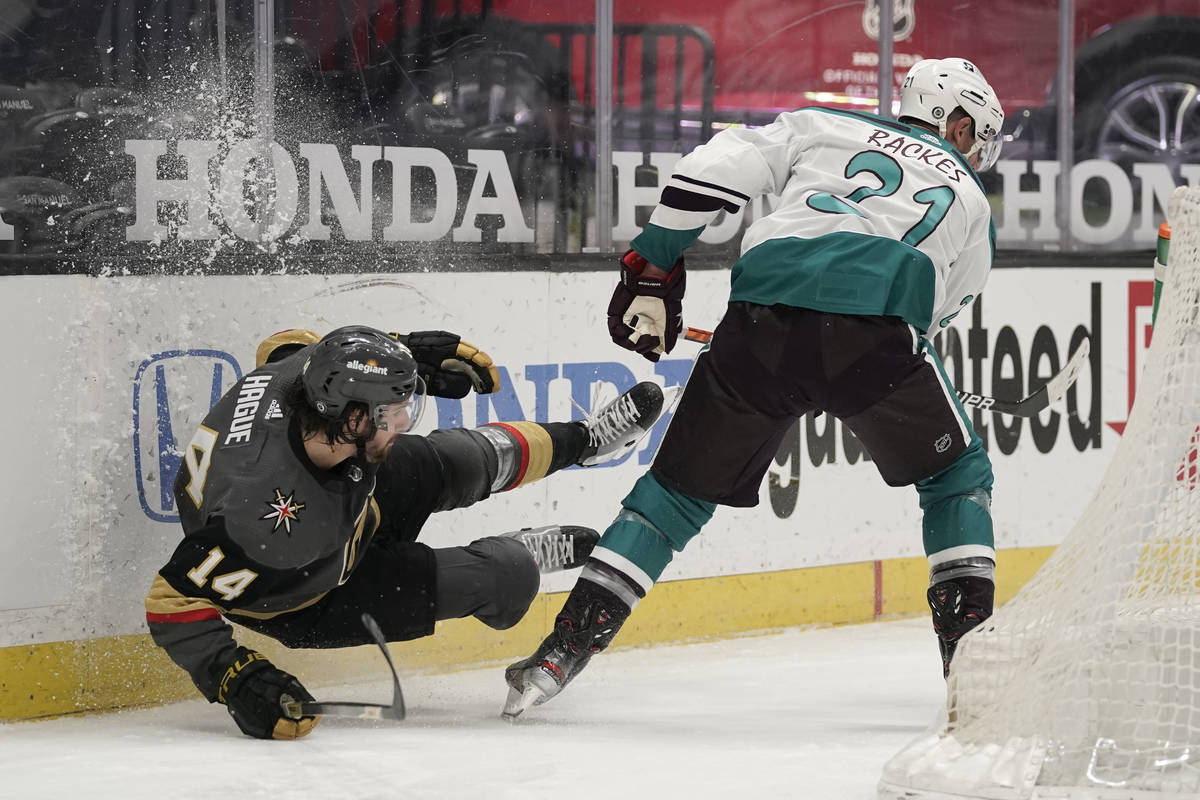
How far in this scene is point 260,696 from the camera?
8.36 feet

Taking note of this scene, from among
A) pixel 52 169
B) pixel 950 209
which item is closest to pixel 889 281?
pixel 950 209

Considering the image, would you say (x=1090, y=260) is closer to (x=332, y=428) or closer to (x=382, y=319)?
(x=382, y=319)

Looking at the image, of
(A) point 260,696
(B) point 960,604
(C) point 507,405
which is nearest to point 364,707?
(A) point 260,696

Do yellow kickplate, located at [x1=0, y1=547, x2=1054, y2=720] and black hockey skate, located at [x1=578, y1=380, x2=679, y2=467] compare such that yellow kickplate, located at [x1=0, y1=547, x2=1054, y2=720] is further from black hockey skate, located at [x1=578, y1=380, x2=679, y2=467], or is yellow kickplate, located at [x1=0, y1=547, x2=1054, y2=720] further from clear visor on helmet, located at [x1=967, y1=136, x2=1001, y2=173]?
clear visor on helmet, located at [x1=967, y1=136, x2=1001, y2=173]

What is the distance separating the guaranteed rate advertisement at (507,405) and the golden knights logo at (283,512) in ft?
0.04

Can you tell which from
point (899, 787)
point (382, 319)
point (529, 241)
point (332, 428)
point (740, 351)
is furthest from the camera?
point (529, 241)

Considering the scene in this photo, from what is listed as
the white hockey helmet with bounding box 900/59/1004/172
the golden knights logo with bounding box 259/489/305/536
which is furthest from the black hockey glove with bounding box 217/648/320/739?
the white hockey helmet with bounding box 900/59/1004/172

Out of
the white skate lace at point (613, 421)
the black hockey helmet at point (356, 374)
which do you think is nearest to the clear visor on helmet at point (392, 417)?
the black hockey helmet at point (356, 374)

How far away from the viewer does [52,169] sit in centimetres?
291

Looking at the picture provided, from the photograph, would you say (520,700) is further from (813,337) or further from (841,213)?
(841,213)

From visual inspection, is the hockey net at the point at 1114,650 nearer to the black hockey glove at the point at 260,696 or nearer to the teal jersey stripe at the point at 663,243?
the teal jersey stripe at the point at 663,243

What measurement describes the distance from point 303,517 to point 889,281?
1020mm

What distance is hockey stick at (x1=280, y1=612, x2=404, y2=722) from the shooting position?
237 centimetres

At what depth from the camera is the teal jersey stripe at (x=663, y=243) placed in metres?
2.77
